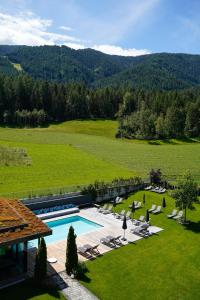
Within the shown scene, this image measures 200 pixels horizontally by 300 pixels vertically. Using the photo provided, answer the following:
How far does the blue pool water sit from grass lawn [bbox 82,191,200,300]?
5707mm

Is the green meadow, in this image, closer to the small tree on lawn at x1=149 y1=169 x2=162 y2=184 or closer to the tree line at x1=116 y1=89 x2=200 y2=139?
the small tree on lawn at x1=149 y1=169 x2=162 y2=184

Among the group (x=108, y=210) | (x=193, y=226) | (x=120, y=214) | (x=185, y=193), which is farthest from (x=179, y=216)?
(x=108, y=210)

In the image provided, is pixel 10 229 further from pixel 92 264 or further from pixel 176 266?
pixel 176 266

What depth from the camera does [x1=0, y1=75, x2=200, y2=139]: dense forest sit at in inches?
3770

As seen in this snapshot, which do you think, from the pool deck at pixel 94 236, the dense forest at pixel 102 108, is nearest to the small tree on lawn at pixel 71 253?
the pool deck at pixel 94 236

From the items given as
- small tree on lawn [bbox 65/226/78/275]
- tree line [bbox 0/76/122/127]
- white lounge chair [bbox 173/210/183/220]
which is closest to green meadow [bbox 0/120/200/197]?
white lounge chair [bbox 173/210/183/220]

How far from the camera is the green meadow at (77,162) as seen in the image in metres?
42.4

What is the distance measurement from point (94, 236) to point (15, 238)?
974 cm

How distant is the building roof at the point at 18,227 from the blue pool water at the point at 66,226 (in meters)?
5.50

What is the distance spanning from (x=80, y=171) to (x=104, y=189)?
40.8 feet

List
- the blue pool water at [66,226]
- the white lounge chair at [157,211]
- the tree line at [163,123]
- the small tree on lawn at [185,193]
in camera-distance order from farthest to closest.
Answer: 1. the tree line at [163,123]
2. the white lounge chair at [157,211]
3. the small tree on lawn at [185,193]
4. the blue pool water at [66,226]

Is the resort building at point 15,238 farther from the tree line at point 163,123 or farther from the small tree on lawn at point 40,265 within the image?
the tree line at point 163,123

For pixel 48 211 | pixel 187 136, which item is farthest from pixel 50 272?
pixel 187 136

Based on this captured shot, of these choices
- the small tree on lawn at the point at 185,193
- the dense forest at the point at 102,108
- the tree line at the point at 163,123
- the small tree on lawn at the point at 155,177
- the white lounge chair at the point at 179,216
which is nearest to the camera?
the small tree on lawn at the point at 185,193
